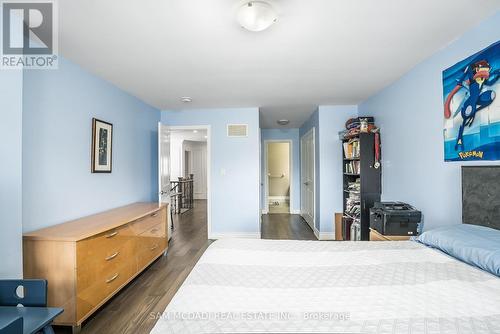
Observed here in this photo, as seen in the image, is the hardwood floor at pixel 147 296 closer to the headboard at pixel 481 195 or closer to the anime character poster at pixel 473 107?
the headboard at pixel 481 195

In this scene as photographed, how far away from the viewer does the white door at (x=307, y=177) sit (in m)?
4.86

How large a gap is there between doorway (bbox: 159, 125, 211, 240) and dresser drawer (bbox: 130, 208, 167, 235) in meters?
0.68

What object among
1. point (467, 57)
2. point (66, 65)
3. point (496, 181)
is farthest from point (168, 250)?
point (467, 57)

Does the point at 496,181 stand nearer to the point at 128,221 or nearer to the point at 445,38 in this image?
the point at 445,38

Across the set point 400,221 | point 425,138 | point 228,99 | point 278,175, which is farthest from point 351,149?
point 278,175

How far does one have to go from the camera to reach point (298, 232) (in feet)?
15.2

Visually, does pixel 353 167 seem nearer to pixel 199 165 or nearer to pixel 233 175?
pixel 233 175

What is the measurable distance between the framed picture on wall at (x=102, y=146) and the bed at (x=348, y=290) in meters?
1.93

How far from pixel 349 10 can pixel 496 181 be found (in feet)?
5.09

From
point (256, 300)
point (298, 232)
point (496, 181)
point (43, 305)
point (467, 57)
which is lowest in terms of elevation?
point (298, 232)

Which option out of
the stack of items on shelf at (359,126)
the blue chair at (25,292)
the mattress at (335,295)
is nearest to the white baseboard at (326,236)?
the stack of items on shelf at (359,126)

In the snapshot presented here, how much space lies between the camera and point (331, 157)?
4.07 m

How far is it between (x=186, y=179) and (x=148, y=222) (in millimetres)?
4945

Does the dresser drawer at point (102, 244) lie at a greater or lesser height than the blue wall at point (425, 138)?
lesser
